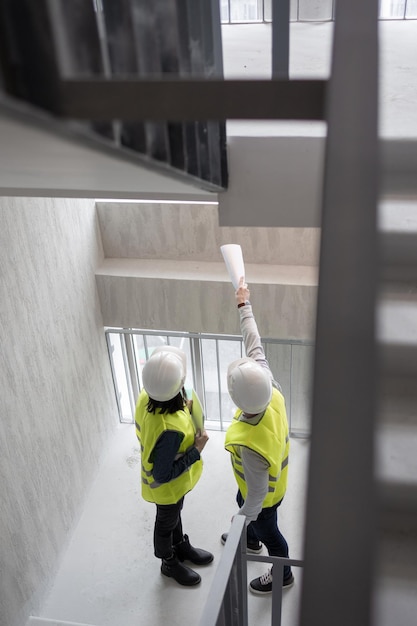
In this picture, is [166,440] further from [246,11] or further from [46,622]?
[246,11]

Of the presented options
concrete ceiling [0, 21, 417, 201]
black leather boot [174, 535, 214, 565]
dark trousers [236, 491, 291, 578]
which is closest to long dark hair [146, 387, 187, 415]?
dark trousers [236, 491, 291, 578]

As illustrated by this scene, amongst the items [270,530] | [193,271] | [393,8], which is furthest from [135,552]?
[393,8]

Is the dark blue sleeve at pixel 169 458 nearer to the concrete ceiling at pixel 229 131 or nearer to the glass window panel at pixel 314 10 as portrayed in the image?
the concrete ceiling at pixel 229 131

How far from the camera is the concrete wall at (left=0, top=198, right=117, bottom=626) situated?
3275 millimetres

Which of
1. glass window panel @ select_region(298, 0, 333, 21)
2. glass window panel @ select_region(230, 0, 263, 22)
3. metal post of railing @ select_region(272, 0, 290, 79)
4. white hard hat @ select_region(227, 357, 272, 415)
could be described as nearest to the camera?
metal post of railing @ select_region(272, 0, 290, 79)

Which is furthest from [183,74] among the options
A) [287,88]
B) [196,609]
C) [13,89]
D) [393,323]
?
[196,609]

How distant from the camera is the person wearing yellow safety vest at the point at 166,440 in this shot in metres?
3.12

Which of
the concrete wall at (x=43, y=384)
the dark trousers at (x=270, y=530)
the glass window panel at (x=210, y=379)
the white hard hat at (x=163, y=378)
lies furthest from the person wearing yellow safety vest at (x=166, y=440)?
the glass window panel at (x=210, y=379)

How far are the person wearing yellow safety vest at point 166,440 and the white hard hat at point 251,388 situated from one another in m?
0.35

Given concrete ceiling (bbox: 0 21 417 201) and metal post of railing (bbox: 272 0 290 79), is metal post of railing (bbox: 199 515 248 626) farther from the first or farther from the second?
metal post of railing (bbox: 272 0 290 79)

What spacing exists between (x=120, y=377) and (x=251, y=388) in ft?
7.58

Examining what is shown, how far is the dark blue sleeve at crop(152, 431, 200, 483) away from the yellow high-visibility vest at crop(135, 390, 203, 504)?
0.03 metres

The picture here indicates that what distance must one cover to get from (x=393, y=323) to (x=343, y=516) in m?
1.15

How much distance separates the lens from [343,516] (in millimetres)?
469
